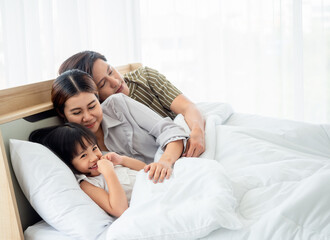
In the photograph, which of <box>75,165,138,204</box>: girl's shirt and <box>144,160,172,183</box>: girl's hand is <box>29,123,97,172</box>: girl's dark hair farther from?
<box>144,160,172,183</box>: girl's hand

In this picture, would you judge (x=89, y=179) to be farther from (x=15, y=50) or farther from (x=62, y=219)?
(x=15, y=50)

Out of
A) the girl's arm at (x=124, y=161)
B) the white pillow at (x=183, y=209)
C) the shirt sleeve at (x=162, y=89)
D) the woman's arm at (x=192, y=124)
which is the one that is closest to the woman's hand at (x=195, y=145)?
the woman's arm at (x=192, y=124)

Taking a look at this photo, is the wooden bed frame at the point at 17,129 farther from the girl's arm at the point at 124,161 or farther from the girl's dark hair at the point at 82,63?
the girl's arm at the point at 124,161

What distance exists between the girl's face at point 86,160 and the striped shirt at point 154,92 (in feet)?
2.10

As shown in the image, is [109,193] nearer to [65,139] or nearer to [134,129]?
[65,139]

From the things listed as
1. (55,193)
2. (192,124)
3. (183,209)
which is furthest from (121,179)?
(192,124)

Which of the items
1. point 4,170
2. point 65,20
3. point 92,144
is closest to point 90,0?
point 65,20

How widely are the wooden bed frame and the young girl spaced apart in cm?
7

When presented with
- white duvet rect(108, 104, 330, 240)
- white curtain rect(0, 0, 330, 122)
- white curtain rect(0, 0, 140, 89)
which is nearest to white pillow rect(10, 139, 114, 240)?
white duvet rect(108, 104, 330, 240)

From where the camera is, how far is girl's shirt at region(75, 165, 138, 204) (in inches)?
49.2

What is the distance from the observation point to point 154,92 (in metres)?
1.90

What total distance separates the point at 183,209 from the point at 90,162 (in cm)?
44

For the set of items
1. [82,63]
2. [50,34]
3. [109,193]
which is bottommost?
[109,193]

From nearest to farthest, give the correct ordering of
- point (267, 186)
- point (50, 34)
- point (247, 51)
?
point (267, 186) < point (50, 34) < point (247, 51)
